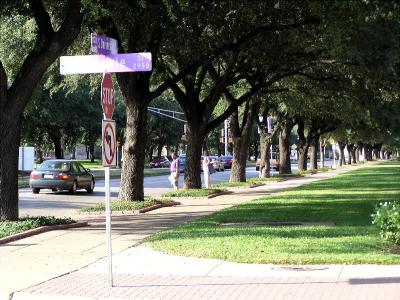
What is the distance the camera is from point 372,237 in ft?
35.7

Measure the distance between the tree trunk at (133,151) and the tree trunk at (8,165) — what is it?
5.69m

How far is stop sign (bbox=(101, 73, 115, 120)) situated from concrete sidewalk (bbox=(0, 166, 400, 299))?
2.20m

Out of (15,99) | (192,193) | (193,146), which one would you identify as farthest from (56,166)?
(15,99)

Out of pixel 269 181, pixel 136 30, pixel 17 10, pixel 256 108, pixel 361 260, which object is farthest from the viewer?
pixel 269 181

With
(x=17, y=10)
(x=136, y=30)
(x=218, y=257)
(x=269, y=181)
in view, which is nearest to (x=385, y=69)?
(x=218, y=257)

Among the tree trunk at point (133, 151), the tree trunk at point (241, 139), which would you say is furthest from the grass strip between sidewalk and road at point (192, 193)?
the tree trunk at point (241, 139)

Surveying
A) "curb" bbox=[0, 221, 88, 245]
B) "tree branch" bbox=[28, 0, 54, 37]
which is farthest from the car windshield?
"tree branch" bbox=[28, 0, 54, 37]

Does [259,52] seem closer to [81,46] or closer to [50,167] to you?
[81,46]

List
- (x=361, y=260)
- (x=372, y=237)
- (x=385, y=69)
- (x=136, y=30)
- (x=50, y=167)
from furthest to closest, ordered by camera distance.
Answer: (x=50, y=167)
(x=136, y=30)
(x=372, y=237)
(x=361, y=260)
(x=385, y=69)

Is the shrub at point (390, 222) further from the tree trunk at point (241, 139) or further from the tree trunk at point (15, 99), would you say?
the tree trunk at point (241, 139)

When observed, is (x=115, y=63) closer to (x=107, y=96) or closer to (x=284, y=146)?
(x=107, y=96)

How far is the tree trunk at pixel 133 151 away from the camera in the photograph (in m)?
18.4

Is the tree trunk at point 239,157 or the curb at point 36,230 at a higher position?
the tree trunk at point 239,157

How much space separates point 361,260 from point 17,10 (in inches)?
372
